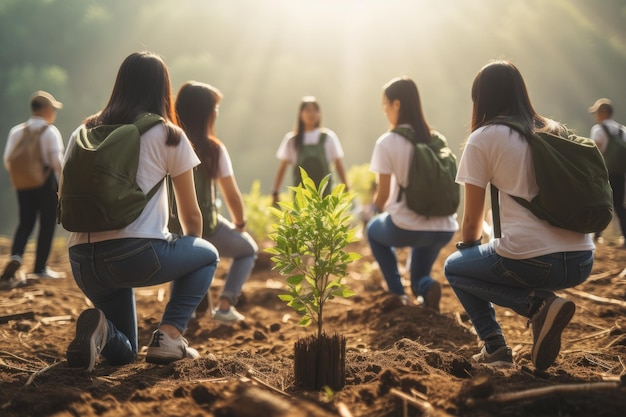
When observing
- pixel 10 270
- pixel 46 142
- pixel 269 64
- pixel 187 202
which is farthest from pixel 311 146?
pixel 269 64

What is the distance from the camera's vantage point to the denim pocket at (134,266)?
316 cm

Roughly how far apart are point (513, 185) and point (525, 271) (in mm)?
464

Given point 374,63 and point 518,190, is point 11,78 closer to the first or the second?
point 374,63

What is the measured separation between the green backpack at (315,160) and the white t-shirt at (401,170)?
2555 mm

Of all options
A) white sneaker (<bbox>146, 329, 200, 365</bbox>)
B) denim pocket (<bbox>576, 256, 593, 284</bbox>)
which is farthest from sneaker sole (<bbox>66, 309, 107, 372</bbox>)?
denim pocket (<bbox>576, 256, 593, 284</bbox>)

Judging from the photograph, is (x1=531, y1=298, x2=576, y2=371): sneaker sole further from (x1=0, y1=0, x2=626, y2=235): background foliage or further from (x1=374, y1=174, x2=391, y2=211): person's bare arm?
(x1=0, y1=0, x2=626, y2=235): background foliage

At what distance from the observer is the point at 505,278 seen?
125 inches

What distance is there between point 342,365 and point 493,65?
6.09 feet

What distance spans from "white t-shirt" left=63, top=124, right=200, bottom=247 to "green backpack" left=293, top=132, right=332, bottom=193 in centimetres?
414

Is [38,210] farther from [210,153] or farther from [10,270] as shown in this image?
[210,153]

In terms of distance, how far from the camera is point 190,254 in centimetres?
343

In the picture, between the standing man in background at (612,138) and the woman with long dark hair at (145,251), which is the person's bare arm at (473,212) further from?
the standing man in background at (612,138)

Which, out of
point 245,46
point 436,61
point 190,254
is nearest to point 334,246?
point 190,254

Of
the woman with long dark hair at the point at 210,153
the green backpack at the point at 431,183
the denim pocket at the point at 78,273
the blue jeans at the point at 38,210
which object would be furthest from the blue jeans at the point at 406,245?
the blue jeans at the point at 38,210
